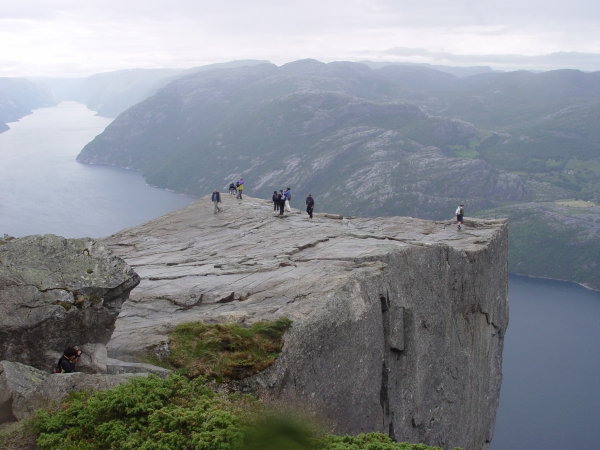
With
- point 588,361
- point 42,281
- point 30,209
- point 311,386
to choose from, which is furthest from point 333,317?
point 30,209

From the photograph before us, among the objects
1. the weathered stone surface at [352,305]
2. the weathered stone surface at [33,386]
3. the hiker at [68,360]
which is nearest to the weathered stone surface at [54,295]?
the hiker at [68,360]

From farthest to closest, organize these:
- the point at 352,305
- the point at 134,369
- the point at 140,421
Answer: the point at 352,305 < the point at 134,369 < the point at 140,421

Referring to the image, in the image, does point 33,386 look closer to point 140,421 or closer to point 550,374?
point 140,421

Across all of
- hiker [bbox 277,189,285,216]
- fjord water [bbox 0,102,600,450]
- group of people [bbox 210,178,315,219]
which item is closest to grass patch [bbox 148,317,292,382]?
group of people [bbox 210,178,315,219]

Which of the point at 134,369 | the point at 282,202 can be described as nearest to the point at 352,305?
the point at 134,369

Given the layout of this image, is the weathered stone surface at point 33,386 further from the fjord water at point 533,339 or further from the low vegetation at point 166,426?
the fjord water at point 533,339

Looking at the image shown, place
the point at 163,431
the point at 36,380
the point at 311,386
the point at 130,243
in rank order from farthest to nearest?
the point at 130,243 → the point at 311,386 → the point at 36,380 → the point at 163,431

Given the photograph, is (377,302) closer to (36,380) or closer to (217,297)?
(217,297)
